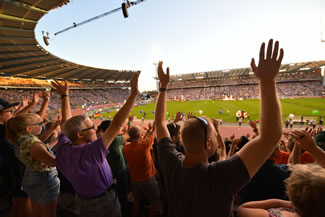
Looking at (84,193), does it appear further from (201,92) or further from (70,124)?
(201,92)

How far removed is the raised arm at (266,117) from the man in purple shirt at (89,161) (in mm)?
1390

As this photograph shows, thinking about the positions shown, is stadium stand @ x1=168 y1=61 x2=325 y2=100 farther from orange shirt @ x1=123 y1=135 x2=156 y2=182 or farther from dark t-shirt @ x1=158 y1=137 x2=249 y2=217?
dark t-shirt @ x1=158 y1=137 x2=249 y2=217

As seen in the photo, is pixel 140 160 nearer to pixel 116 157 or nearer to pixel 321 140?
pixel 116 157

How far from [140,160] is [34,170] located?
1844mm

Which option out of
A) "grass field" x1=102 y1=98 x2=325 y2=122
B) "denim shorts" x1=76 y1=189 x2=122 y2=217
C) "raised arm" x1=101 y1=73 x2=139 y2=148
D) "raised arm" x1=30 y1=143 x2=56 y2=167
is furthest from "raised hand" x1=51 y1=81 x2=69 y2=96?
"grass field" x1=102 y1=98 x2=325 y2=122

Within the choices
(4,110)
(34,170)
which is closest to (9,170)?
(34,170)

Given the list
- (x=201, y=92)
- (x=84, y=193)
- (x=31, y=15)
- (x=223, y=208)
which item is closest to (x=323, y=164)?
(x=223, y=208)

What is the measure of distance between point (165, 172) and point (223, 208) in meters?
0.56

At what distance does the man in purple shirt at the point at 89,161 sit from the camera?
1732 mm

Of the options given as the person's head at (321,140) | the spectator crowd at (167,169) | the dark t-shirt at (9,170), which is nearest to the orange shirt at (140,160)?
the spectator crowd at (167,169)

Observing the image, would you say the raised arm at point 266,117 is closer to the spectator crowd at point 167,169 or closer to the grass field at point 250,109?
the spectator crowd at point 167,169

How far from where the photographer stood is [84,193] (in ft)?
6.63

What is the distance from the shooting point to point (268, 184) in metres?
2.09

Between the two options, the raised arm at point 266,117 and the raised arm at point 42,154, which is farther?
the raised arm at point 42,154
